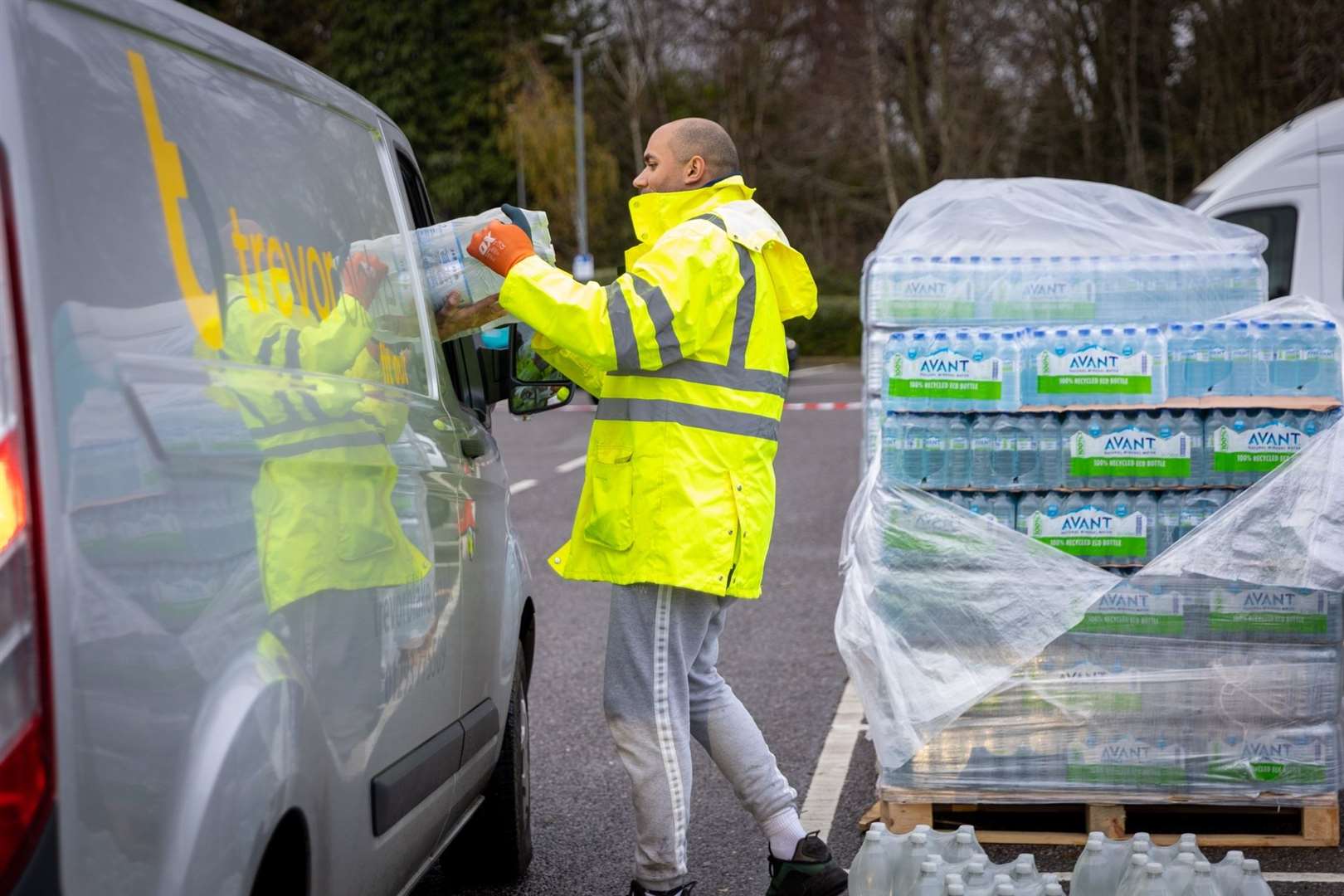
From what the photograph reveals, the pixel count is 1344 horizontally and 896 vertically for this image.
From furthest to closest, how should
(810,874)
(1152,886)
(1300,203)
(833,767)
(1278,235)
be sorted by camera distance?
(1278,235), (1300,203), (833,767), (810,874), (1152,886)

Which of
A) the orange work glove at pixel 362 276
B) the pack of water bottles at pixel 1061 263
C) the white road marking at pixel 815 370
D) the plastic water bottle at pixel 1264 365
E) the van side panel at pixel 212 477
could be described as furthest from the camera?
the white road marking at pixel 815 370

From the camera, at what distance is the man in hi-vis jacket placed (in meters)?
3.67

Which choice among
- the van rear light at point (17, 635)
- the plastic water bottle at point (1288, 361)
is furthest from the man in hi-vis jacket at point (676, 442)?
the van rear light at point (17, 635)

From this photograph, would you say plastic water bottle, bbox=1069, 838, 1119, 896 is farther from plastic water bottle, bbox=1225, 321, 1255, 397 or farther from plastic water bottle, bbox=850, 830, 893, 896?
plastic water bottle, bbox=1225, 321, 1255, 397

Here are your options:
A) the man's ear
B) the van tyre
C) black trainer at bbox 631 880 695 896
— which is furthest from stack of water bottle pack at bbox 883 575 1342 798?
the man's ear

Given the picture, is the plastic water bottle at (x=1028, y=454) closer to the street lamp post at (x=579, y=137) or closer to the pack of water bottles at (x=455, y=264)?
the pack of water bottles at (x=455, y=264)

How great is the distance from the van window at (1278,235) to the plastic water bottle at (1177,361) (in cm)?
697

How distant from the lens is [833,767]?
5508 millimetres

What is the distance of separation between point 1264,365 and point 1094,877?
1.86 m

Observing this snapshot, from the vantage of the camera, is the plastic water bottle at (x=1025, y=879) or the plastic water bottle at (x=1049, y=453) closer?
the plastic water bottle at (x=1025, y=879)

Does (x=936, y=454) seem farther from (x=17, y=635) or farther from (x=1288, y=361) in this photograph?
(x=17, y=635)

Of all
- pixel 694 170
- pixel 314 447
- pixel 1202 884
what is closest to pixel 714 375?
pixel 694 170

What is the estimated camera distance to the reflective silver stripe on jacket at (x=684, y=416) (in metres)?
3.81

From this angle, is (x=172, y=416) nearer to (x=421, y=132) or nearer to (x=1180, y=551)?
(x=1180, y=551)
